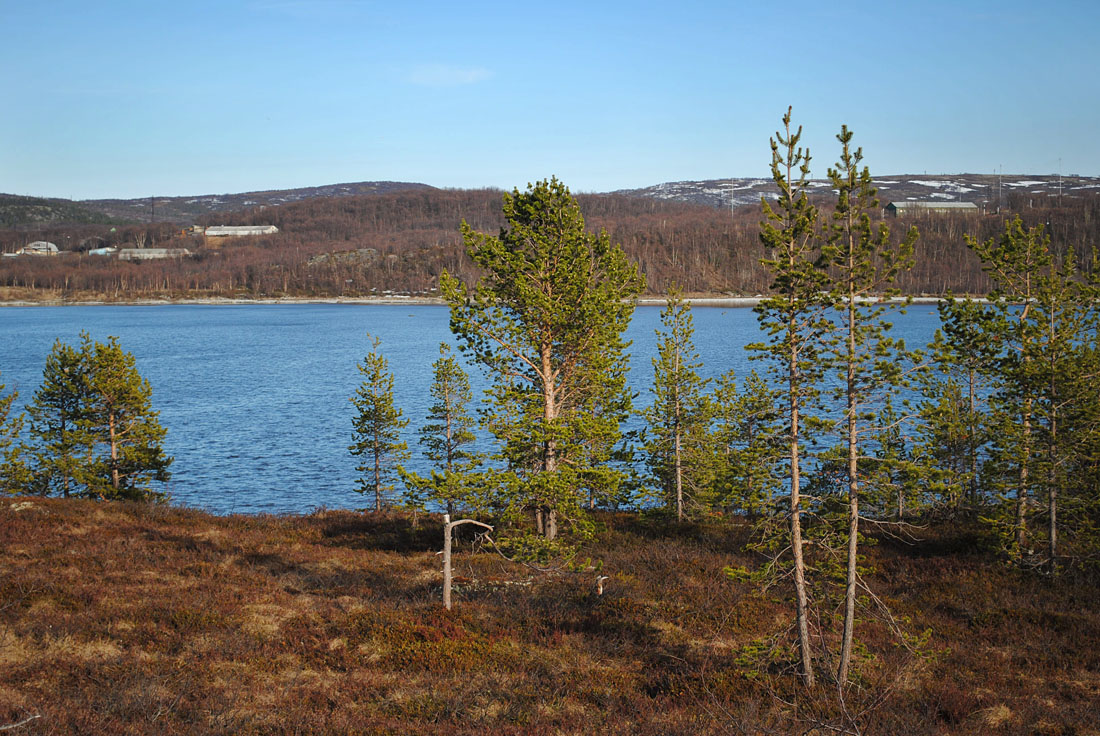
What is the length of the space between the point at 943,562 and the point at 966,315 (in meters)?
7.99

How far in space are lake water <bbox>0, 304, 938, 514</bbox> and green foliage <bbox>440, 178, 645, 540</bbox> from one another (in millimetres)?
22442

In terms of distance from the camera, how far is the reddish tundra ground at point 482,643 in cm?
1192

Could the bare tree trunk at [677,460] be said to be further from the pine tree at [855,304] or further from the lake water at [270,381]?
the lake water at [270,381]

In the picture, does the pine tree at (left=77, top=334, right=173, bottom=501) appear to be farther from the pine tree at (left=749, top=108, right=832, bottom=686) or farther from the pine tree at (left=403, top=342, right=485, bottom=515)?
the pine tree at (left=749, top=108, right=832, bottom=686)

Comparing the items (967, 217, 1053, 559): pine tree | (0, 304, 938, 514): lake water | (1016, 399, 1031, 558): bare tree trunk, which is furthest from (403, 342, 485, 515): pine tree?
(1016, 399, 1031, 558): bare tree trunk

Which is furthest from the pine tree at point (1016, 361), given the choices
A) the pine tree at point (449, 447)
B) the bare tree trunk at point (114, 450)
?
the bare tree trunk at point (114, 450)

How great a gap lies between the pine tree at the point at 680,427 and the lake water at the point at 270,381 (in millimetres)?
20063

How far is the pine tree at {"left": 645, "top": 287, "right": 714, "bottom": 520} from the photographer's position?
30344 millimetres

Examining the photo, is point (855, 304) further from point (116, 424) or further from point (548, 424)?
point (116, 424)

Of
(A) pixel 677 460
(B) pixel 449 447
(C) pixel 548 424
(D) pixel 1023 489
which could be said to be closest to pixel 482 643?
(C) pixel 548 424

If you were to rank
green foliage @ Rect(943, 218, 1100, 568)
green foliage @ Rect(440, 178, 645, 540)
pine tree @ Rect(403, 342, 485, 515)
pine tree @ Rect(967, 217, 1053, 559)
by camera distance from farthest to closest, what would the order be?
green foliage @ Rect(440, 178, 645, 540) < pine tree @ Rect(967, 217, 1053, 559) < green foliage @ Rect(943, 218, 1100, 568) < pine tree @ Rect(403, 342, 485, 515)

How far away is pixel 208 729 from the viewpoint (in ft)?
35.1

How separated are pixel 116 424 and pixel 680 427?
25.4 m

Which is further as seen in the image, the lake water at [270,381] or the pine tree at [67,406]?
the lake water at [270,381]
